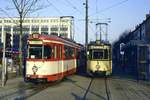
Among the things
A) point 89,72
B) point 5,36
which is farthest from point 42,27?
point 5,36

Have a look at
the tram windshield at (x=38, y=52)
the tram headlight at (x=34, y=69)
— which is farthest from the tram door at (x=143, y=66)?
the tram headlight at (x=34, y=69)

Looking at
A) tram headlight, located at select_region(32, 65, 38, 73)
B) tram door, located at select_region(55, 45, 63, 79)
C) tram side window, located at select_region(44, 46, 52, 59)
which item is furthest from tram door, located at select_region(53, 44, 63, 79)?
tram headlight, located at select_region(32, 65, 38, 73)

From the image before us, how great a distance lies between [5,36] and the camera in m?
21.5

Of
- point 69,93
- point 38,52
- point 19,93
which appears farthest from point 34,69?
point 69,93

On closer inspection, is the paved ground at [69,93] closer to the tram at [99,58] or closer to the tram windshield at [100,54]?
the tram at [99,58]

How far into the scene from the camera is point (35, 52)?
2148cm

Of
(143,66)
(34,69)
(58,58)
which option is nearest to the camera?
(34,69)

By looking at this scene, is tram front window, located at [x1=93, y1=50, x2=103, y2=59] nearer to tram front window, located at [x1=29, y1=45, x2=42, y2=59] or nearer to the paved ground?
the paved ground

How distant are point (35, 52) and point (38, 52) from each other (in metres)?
0.21

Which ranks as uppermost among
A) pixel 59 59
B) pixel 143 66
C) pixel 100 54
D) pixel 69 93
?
pixel 100 54

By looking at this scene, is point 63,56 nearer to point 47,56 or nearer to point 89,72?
point 47,56

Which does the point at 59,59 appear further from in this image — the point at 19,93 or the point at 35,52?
the point at 19,93

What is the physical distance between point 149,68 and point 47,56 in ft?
38.9

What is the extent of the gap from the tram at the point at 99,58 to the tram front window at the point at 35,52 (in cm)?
958
